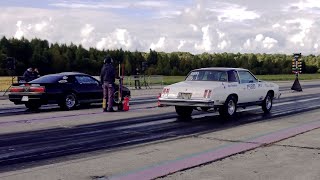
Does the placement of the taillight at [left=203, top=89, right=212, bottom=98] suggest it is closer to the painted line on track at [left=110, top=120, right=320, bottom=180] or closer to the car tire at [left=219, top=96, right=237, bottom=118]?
the car tire at [left=219, top=96, right=237, bottom=118]

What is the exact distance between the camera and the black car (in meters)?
18.0

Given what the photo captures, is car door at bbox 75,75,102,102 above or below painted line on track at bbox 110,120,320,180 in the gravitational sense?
above

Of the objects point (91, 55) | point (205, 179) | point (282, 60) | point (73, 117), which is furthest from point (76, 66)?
point (205, 179)

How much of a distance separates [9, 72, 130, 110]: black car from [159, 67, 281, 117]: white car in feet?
13.0

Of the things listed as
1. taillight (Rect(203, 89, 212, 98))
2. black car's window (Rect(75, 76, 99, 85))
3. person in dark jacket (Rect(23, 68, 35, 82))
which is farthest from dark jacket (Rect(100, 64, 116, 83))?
person in dark jacket (Rect(23, 68, 35, 82))

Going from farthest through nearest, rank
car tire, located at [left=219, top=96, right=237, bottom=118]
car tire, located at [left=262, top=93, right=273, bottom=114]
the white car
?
1. car tire, located at [left=262, top=93, right=273, bottom=114]
2. car tire, located at [left=219, top=96, right=237, bottom=118]
3. the white car

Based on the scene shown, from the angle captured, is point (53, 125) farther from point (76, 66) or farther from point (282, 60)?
point (282, 60)

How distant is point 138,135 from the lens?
11.4m

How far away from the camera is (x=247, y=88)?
16.0 m

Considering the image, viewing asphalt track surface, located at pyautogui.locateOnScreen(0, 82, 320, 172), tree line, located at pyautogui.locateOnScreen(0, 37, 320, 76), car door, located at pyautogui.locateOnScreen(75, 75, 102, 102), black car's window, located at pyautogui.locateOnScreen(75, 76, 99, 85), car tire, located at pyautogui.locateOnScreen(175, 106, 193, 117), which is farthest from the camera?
tree line, located at pyautogui.locateOnScreen(0, 37, 320, 76)

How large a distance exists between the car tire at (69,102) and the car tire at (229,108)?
19.9 feet

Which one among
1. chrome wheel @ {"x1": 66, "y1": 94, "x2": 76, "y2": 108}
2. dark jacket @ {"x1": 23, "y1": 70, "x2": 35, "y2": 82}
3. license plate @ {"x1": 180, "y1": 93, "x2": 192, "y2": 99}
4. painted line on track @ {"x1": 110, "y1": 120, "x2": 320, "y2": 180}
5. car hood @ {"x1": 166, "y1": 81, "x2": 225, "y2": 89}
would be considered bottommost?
painted line on track @ {"x1": 110, "y1": 120, "x2": 320, "y2": 180}

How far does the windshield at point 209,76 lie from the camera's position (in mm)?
15453

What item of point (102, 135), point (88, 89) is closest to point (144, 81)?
point (88, 89)
